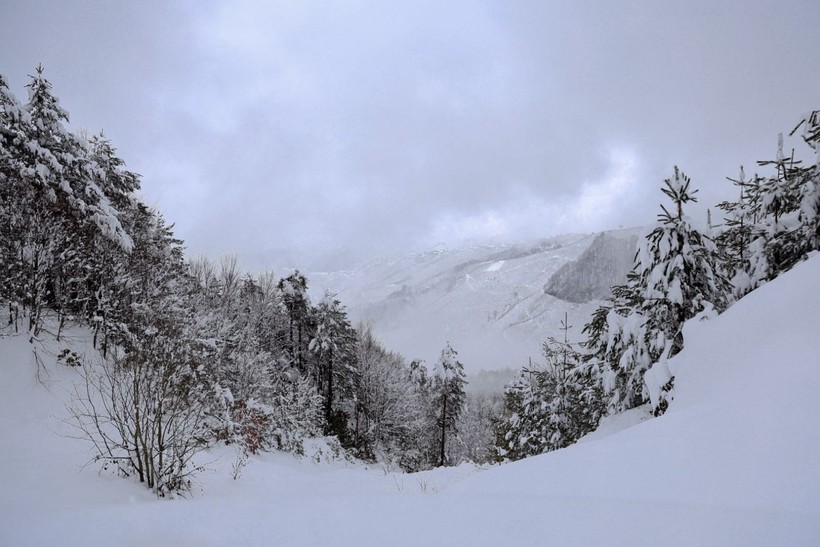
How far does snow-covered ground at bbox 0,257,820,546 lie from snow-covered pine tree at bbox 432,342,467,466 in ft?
83.1

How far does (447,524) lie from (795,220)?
890cm

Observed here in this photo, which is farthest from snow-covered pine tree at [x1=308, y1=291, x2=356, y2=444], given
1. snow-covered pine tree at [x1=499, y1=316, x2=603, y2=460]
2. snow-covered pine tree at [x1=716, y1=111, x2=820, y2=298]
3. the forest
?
snow-covered pine tree at [x1=716, y1=111, x2=820, y2=298]

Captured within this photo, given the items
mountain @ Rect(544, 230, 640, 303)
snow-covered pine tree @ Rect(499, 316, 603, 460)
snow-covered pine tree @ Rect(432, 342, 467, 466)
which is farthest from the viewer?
mountain @ Rect(544, 230, 640, 303)

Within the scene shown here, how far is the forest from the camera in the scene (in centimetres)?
735

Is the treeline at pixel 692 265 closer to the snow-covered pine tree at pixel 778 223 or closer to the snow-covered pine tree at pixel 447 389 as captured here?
the snow-covered pine tree at pixel 778 223

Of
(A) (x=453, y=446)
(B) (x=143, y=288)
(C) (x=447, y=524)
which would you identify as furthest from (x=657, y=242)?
(A) (x=453, y=446)

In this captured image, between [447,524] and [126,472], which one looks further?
[126,472]

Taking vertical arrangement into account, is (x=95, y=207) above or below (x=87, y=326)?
above

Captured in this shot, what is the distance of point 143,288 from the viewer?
640 inches

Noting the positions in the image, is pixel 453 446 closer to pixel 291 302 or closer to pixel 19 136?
pixel 291 302

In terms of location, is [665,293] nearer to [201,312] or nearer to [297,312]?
[201,312]

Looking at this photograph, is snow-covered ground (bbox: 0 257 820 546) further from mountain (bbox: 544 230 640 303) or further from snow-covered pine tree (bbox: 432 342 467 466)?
mountain (bbox: 544 230 640 303)

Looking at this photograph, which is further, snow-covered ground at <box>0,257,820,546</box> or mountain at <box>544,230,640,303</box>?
mountain at <box>544,230,640,303</box>

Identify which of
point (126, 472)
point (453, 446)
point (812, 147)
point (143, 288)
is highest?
point (143, 288)
